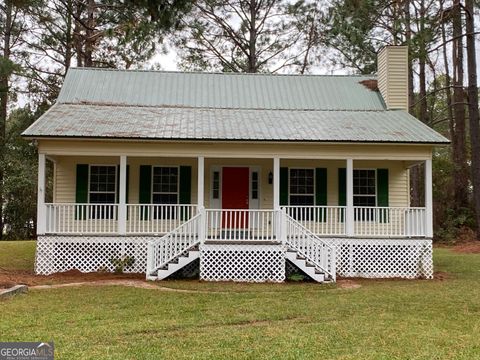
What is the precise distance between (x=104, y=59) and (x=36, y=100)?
174 inches

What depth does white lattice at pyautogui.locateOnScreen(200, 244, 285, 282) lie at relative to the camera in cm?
1370

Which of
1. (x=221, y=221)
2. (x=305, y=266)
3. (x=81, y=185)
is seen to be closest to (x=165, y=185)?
(x=81, y=185)

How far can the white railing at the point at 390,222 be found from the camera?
47.6 ft

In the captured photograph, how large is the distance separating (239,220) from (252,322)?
5.77 meters

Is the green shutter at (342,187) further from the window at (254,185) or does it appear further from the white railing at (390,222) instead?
the window at (254,185)

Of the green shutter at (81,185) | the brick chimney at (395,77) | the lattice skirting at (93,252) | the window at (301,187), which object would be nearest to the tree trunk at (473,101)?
the brick chimney at (395,77)

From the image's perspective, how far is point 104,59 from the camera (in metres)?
30.1

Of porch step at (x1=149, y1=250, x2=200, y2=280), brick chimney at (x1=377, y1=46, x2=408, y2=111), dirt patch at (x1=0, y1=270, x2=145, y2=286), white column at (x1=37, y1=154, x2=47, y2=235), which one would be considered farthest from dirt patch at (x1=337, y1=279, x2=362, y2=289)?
white column at (x1=37, y1=154, x2=47, y2=235)

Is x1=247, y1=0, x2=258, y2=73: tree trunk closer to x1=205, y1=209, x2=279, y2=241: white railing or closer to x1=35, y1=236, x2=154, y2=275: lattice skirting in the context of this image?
x1=205, y1=209, x2=279, y2=241: white railing

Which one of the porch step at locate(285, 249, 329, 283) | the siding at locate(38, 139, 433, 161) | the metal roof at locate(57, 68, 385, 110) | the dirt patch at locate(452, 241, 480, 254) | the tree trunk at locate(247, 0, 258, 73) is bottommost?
the dirt patch at locate(452, 241, 480, 254)

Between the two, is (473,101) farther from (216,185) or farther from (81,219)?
(81,219)

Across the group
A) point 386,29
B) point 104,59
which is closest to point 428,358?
Result: point 386,29

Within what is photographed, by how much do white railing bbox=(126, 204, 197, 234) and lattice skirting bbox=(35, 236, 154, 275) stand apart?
1.41ft

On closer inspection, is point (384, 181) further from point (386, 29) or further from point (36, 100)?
point (36, 100)
